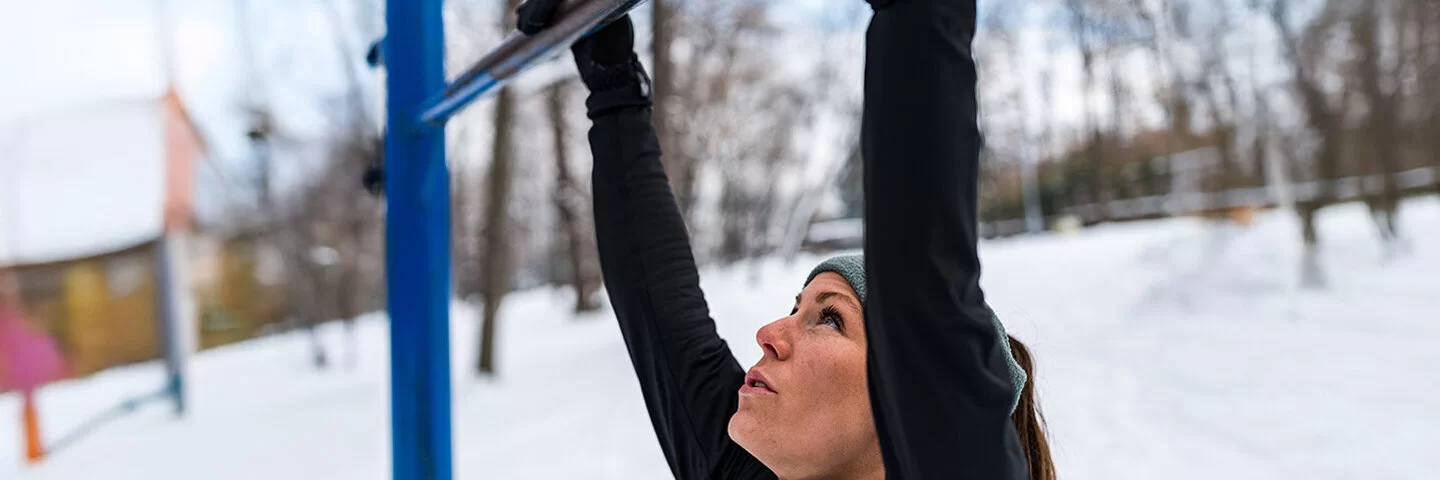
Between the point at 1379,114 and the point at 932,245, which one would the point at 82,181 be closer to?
the point at 932,245

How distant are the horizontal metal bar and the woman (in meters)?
0.02

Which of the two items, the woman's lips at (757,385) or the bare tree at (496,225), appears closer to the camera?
the woman's lips at (757,385)

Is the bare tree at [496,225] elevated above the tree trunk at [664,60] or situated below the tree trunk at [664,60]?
below

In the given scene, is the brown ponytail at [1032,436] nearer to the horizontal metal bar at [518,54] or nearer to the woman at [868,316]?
the woman at [868,316]

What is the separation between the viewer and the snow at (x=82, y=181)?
12.3 feet

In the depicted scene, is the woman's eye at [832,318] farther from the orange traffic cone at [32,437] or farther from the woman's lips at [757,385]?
the orange traffic cone at [32,437]

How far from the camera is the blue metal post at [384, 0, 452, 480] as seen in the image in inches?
38.4

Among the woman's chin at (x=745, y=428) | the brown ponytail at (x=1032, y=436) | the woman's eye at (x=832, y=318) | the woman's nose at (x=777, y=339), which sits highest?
the woman's eye at (x=832, y=318)

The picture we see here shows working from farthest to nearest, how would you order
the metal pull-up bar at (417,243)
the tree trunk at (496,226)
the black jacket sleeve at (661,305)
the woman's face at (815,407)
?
the tree trunk at (496,226), the metal pull-up bar at (417,243), the black jacket sleeve at (661,305), the woman's face at (815,407)

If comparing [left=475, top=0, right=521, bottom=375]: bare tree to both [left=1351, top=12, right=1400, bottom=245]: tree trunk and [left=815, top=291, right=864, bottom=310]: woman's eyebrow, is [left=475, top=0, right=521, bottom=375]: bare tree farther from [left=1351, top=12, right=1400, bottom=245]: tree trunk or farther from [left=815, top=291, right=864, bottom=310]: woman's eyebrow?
[left=815, top=291, right=864, bottom=310]: woman's eyebrow

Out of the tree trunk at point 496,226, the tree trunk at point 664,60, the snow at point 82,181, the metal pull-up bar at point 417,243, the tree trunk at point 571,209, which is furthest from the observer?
the tree trunk at point 571,209

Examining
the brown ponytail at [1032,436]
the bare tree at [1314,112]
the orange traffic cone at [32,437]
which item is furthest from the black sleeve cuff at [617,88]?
the orange traffic cone at [32,437]

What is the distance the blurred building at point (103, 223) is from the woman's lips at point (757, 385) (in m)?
4.27

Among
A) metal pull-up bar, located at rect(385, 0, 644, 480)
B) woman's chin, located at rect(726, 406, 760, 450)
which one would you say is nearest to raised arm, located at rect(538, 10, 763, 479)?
woman's chin, located at rect(726, 406, 760, 450)
